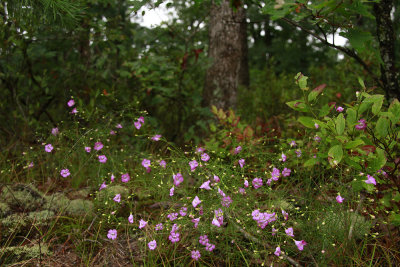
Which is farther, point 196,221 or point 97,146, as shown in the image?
point 97,146

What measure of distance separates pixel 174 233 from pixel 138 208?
2.68 feet

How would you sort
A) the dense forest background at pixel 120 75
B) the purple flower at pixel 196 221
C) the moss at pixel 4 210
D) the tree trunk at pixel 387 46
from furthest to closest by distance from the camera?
the dense forest background at pixel 120 75 → the tree trunk at pixel 387 46 → the moss at pixel 4 210 → the purple flower at pixel 196 221

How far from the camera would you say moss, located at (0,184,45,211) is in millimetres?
2662

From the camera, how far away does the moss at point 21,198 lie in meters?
2.66

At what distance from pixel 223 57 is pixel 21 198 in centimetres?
287

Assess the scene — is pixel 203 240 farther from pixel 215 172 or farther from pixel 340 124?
pixel 340 124

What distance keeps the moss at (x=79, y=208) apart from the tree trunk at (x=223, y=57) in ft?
7.48

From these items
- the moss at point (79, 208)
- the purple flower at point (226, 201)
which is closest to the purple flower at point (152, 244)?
the purple flower at point (226, 201)

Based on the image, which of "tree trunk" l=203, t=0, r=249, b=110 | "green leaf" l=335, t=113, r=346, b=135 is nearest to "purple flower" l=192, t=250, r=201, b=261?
"green leaf" l=335, t=113, r=346, b=135

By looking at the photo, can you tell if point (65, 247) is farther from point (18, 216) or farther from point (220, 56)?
point (220, 56)

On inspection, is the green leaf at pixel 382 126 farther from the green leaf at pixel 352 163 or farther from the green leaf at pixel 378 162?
the green leaf at pixel 352 163

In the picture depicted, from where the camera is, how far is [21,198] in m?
2.72

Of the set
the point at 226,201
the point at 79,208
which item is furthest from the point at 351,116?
the point at 79,208

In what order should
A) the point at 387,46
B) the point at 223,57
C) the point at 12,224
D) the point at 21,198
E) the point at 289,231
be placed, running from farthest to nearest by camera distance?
the point at 223,57
the point at 387,46
the point at 21,198
the point at 12,224
the point at 289,231
